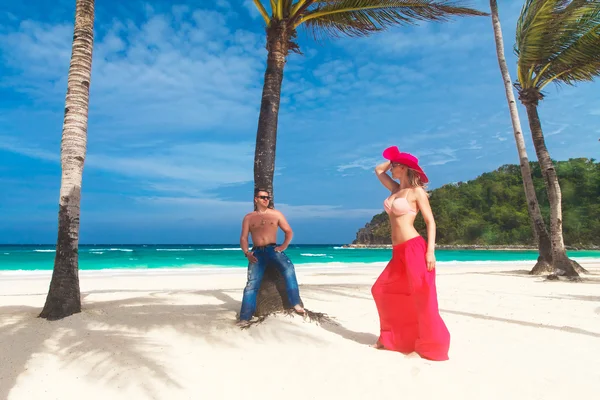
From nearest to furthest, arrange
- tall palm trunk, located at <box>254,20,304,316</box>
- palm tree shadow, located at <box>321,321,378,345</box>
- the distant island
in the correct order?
palm tree shadow, located at <box>321,321,378,345</box> < tall palm trunk, located at <box>254,20,304,316</box> < the distant island

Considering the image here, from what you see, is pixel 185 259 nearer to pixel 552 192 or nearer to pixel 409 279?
pixel 552 192

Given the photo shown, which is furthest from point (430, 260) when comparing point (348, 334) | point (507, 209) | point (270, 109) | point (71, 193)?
point (507, 209)

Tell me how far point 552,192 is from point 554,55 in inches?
159

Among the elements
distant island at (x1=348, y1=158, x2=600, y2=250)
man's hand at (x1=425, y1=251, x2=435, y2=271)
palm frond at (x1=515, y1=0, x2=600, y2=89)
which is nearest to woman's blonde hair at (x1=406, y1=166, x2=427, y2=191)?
man's hand at (x1=425, y1=251, x2=435, y2=271)

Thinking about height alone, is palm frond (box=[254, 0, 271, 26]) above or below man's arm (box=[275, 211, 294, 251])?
above

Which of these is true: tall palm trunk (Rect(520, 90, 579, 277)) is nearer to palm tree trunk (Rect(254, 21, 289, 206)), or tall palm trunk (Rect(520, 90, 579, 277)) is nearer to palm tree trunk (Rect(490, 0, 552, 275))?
palm tree trunk (Rect(490, 0, 552, 275))

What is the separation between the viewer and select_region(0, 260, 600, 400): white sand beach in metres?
3.34

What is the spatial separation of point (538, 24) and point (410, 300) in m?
10.9

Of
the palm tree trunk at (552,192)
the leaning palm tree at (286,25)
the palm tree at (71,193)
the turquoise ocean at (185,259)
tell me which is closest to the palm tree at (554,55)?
the palm tree trunk at (552,192)

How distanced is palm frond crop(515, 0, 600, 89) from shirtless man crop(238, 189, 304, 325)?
10417 millimetres

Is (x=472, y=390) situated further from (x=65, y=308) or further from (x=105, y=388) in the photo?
(x=65, y=308)

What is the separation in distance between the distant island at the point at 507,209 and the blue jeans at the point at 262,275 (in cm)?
5962

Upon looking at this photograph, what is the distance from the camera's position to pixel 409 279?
402 centimetres

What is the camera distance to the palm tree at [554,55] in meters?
11.3
